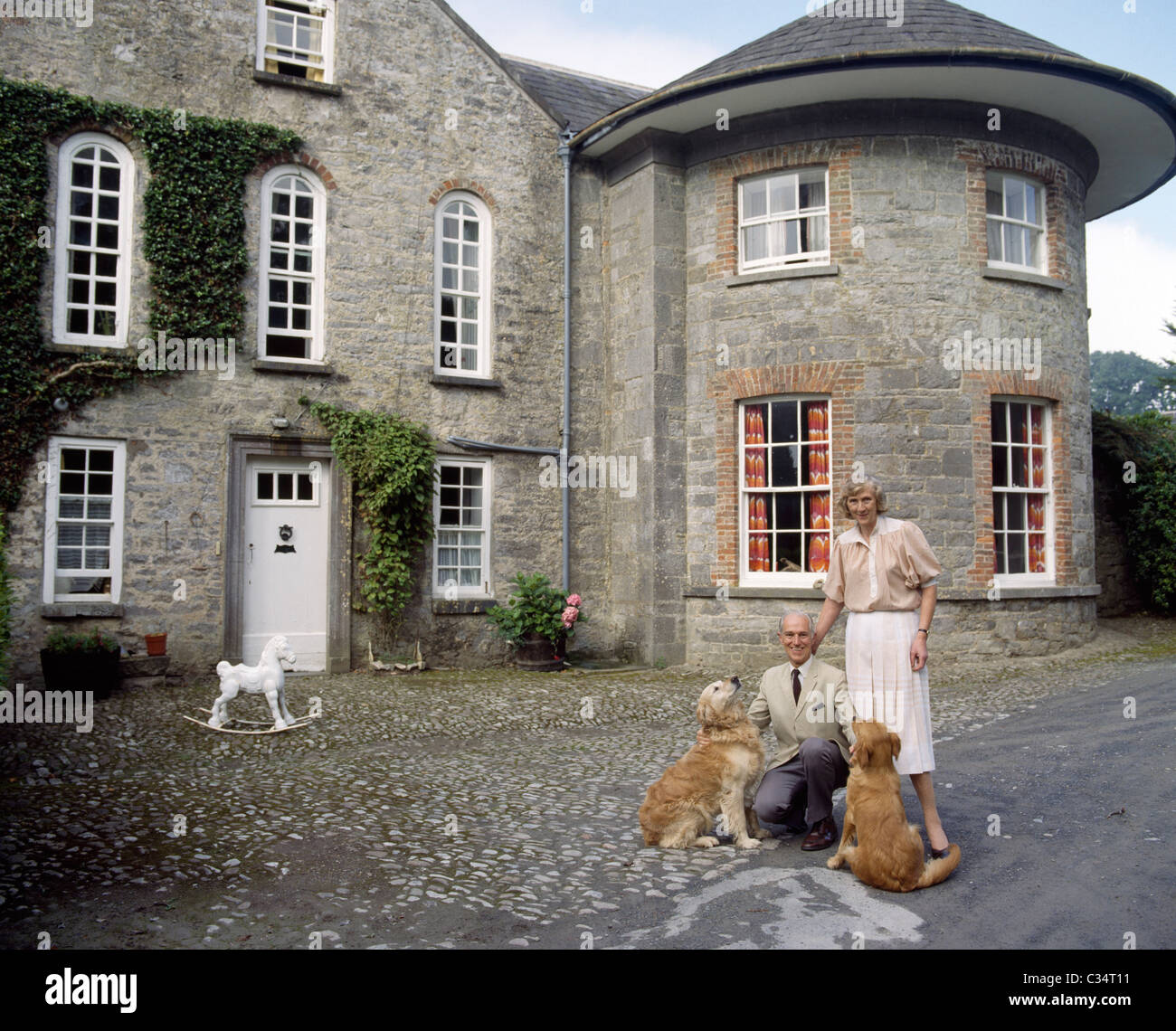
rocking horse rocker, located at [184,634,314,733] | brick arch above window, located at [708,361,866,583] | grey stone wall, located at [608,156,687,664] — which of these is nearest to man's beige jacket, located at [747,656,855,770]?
rocking horse rocker, located at [184,634,314,733]

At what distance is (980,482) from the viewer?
1181 cm

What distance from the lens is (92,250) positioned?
11.2 meters

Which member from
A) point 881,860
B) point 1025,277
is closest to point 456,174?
point 1025,277

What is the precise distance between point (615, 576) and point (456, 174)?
227 inches

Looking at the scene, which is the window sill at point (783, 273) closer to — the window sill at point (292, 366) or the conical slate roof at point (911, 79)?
the conical slate roof at point (911, 79)

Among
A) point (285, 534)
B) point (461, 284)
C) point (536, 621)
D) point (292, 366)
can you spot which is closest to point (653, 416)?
point (536, 621)

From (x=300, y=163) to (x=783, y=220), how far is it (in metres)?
6.01

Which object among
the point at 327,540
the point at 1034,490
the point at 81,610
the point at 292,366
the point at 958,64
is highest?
the point at 958,64

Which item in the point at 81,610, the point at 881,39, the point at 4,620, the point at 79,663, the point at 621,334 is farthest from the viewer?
the point at 621,334

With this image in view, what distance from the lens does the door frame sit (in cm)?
1152

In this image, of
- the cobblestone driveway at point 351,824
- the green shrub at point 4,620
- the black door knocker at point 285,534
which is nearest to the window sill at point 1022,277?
the cobblestone driveway at point 351,824

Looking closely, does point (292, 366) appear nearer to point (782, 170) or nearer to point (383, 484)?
point (383, 484)

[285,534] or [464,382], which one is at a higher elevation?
[464,382]
